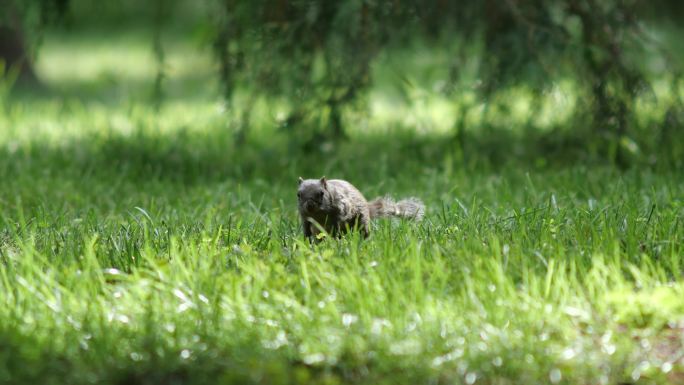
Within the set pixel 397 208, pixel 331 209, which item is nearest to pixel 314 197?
pixel 331 209

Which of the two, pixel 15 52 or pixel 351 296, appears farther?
pixel 15 52

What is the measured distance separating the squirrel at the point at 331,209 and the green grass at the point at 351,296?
5.2 inches

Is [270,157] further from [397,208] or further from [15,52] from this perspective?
[15,52]

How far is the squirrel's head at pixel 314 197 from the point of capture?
184 inches

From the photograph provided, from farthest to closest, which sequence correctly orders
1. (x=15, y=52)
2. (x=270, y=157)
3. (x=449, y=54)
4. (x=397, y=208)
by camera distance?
(x=15, y=52), (x=270, y=157), (x=449, y=54), (x=397, y=208)

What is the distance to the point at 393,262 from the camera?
13.3 feet

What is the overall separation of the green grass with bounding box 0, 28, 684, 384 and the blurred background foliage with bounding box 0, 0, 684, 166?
1201mm

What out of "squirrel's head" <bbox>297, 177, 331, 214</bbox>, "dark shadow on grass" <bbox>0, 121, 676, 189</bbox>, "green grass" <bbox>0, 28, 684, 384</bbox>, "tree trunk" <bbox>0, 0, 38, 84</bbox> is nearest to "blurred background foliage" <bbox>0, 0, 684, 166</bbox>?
"dark shadow on grass" <bbox>0, 121, 676, 189</bbox>

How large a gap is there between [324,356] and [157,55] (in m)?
4.10

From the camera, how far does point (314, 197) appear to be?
4.68m

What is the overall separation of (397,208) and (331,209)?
66 centimetres

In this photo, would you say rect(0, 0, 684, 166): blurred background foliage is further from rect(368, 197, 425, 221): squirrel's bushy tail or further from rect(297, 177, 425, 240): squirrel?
rect(297, 177, 425, 240): squirrel

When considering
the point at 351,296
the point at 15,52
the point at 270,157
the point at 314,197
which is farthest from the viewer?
the point at 15,52

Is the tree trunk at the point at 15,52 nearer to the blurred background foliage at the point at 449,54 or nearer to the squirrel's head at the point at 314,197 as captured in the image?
the blurred background foliage at the point at 449,54
